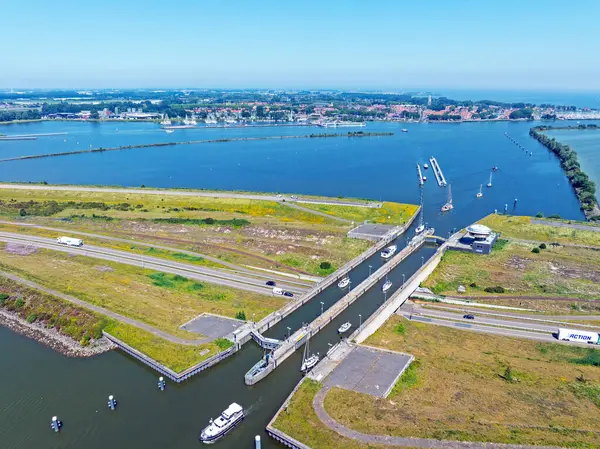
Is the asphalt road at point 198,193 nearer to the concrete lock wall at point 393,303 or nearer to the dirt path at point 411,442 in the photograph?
the concrete lock wall at point 393,303

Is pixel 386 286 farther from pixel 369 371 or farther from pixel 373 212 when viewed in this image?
pixel 373 212

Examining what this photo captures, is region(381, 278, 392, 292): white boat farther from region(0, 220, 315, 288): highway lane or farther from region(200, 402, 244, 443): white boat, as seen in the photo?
region(200, 402, 244, 443): white boat

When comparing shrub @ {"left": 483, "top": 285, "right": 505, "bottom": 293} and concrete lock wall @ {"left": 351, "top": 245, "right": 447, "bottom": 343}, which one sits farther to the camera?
shrub @ {"left": 483, "top": 285, "right": 505, "bottom": 293}

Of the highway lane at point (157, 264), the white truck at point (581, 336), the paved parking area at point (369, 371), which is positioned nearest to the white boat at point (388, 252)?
the highway lane at point (157, 264)

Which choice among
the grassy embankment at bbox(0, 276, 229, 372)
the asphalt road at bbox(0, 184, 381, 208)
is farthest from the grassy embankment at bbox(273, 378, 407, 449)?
the asphalt road at bbox(0, 184, 381, 208)

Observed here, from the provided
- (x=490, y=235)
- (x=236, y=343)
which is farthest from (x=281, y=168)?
(x=236, y=343)

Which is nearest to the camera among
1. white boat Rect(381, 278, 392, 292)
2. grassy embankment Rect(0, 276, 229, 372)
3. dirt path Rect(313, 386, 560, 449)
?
dirt path Rect(313, 386, 560, 449)
